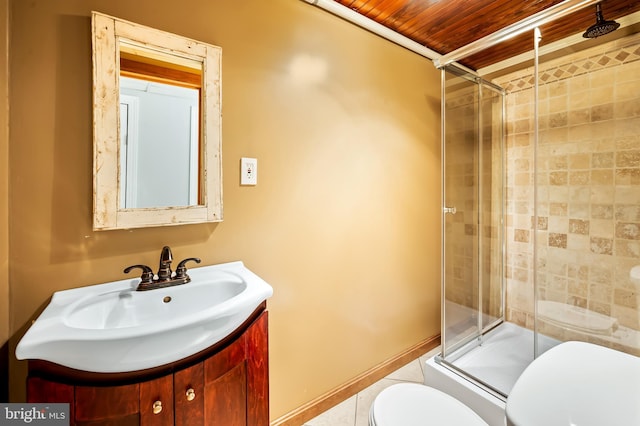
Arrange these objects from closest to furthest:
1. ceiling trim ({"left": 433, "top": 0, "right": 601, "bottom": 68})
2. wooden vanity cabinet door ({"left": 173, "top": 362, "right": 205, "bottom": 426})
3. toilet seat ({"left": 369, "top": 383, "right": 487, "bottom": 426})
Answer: wooden vanity cabinet door ({"left": 173, "top": 362, "right": 205, "bottom": 426}) → toilet seat ({"left": 369, "top": 383, "right": 487, "bottom": 426}) → ceiling trim ({"left": 433, "top": 0, "right": 601, "bottom": 68})

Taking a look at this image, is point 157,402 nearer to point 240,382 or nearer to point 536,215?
point 240,382

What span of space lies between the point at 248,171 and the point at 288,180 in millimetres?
222

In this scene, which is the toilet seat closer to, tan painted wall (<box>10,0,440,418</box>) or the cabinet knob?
tan painted wall (<box>10,0,440,418</box>)

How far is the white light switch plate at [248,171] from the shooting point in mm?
1298

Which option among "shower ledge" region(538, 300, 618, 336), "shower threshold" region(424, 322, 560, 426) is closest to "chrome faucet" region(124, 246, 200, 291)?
"shower threshold" region(424, 322, 560, 426)

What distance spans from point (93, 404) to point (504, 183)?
257 cm

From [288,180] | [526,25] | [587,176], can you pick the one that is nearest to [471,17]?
[526,25]

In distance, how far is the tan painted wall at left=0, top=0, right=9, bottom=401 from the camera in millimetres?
869

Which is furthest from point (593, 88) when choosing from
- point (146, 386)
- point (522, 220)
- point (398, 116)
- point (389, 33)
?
point (146, 386)

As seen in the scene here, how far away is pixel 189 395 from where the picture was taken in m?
0.81

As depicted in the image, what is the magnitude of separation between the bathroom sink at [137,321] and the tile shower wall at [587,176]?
1.78 m

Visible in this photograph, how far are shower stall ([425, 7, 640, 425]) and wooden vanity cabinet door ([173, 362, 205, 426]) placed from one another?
1.41 metres

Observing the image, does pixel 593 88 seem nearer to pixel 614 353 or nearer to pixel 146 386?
pixel 614 353

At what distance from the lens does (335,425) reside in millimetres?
1494
